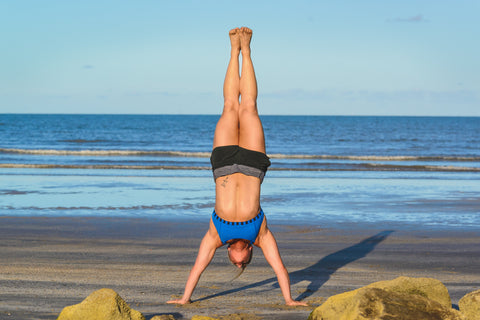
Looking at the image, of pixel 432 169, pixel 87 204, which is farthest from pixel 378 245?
pixel 432 169

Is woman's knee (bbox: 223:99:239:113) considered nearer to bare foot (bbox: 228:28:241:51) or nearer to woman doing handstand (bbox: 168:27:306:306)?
woman doing handstand (bbox: 168:27:306:306)

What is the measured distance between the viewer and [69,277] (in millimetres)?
7055

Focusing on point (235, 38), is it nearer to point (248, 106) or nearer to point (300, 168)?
point (248, 106)

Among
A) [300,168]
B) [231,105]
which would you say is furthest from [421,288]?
[300,168]

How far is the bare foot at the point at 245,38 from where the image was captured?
6.47 meters

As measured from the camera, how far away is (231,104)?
6230 millimetres

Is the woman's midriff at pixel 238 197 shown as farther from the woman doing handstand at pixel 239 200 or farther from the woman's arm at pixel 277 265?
the woman's arm at pixel 277 265

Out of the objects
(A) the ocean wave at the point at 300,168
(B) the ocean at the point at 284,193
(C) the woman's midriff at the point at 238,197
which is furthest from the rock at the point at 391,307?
(A) the ocean wave at the point at 300,168

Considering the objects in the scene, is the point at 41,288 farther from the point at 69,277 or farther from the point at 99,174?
the point at 99,174

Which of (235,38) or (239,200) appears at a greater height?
(235,38)

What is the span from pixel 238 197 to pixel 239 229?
0.34 metres

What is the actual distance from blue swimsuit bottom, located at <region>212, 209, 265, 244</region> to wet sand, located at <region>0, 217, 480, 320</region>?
→ 734mm

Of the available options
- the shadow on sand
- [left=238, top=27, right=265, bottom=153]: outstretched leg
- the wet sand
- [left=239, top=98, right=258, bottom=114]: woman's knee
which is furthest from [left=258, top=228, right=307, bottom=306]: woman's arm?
[left=239, top=98, right=258, bottom=114]: woman's knee

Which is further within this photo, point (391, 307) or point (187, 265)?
point (187, 265)
